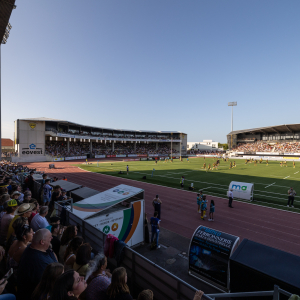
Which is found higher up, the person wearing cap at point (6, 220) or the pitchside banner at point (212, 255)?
the person wearing cap at point (6, 220)

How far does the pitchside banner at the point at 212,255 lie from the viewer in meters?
5.54

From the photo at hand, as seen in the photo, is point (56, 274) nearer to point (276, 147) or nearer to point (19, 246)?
point (19, 246)

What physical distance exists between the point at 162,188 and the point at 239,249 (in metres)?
14.8

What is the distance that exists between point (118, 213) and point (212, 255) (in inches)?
146

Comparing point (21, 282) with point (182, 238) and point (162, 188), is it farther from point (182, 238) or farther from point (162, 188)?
point (162, 188)

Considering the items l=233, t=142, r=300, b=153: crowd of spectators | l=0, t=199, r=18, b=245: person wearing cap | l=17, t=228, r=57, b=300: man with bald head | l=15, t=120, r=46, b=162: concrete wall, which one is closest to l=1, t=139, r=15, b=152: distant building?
l=15, t=120, r=46, b=162: concrete wall

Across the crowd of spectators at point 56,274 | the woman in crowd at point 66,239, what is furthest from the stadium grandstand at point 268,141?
the crowd of spectators at point 56,274

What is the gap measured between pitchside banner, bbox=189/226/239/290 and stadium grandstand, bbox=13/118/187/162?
172 ft

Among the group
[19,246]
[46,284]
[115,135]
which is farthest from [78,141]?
[46,284]

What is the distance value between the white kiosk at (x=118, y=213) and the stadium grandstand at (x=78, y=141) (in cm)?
4899

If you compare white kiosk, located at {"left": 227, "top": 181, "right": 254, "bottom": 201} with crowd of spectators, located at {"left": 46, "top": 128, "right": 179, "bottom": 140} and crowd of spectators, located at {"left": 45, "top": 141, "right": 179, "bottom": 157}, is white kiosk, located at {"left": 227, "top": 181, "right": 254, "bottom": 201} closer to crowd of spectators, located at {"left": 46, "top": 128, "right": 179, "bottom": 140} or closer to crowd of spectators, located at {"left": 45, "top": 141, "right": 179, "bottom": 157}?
crowd of spectators, located at {"left": 45, "top": 141, "right": 179, "bottom": 157}

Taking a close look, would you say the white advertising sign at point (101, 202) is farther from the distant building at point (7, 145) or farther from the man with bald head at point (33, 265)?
the distant building at point (7, 145)

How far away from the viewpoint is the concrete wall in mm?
48594

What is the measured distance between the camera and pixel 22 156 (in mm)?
48781
